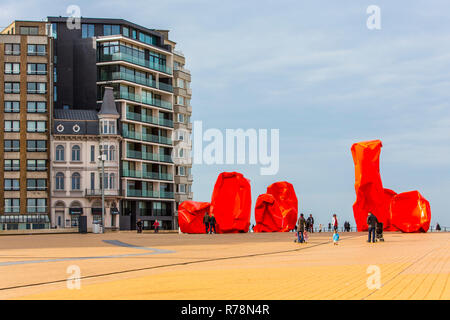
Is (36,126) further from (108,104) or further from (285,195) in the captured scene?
(285,195)

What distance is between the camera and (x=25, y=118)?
85.7 metres

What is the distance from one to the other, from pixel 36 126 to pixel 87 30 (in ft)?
61.4

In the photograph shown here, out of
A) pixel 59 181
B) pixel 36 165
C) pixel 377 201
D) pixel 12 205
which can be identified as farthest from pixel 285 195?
pixel 12 205

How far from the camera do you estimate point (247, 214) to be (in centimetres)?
5944

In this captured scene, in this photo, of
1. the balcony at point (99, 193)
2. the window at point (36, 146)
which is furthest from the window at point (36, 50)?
the balcony at point (99, 193)

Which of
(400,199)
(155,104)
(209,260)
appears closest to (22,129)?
(155,104)

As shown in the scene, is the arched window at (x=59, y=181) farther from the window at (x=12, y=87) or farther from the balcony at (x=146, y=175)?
the window at (x=12, y=87)

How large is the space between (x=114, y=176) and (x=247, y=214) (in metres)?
33.7

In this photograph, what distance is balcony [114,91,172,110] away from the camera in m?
93.2

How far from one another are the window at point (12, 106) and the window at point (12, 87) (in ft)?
4.45

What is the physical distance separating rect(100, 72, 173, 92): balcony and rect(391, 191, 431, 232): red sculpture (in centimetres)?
4968

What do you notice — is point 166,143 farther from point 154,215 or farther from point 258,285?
point 258,285

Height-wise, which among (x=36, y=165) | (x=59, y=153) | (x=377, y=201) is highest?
(x=59, y=153)
